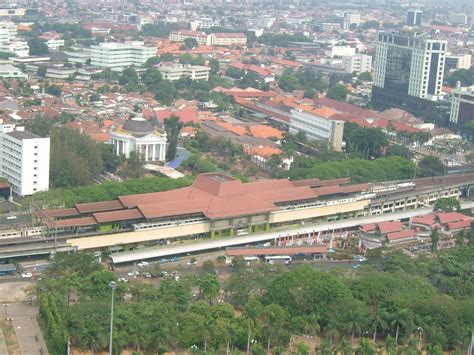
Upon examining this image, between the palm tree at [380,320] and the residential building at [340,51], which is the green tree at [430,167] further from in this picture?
the residential building at [340,51]

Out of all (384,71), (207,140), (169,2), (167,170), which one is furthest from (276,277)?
(169,2)

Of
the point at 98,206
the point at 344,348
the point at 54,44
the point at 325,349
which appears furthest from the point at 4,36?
the point at 344,348

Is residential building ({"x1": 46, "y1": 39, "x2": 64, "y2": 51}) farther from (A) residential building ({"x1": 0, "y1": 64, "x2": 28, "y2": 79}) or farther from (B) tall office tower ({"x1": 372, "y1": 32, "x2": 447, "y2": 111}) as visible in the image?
(B) tall office tower ({"x1": 372, "y1": 32, "x2": 447, "y2": 111})

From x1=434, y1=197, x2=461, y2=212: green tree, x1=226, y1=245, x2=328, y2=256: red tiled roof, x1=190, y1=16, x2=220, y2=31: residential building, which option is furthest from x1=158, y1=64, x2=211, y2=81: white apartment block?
x1=226, y1=245, x2=328, y2=256: red tiled roof

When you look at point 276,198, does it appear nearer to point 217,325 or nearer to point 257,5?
point 217,325

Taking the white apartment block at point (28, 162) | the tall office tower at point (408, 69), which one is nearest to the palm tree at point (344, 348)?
the white apartment block at point (28, 162)

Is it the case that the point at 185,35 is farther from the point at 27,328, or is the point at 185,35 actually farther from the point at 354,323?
the point at 354,323
